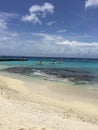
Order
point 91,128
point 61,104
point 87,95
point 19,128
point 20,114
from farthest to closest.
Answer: point 87,95 → point 61,104 → point 20,114 → point 91,128 → point 19,128

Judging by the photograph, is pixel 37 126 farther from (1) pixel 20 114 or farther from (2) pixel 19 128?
(1) pixel 20 114

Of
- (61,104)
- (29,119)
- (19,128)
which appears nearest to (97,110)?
(61,104)

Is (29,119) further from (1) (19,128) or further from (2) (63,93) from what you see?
(2) (63,93)

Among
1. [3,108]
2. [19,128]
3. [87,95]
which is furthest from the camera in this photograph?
[87,95]

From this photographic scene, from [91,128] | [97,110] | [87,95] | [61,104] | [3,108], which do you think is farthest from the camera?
[87,95]

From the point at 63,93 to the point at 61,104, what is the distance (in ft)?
14.9

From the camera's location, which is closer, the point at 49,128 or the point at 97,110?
the point at 49,128

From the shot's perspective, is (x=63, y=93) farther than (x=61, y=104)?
Yes

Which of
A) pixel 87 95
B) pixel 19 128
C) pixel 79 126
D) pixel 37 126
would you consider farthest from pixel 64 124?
pixel 87 95

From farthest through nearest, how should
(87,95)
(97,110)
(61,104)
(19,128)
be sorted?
(87,95) < (61,104) < (97,110) < (19,128)

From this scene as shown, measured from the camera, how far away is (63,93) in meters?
19.5

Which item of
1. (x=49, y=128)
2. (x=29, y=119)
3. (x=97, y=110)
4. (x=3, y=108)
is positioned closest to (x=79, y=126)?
(x=49, y=128)

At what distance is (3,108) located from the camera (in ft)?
35.3

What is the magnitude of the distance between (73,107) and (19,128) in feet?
21.7
